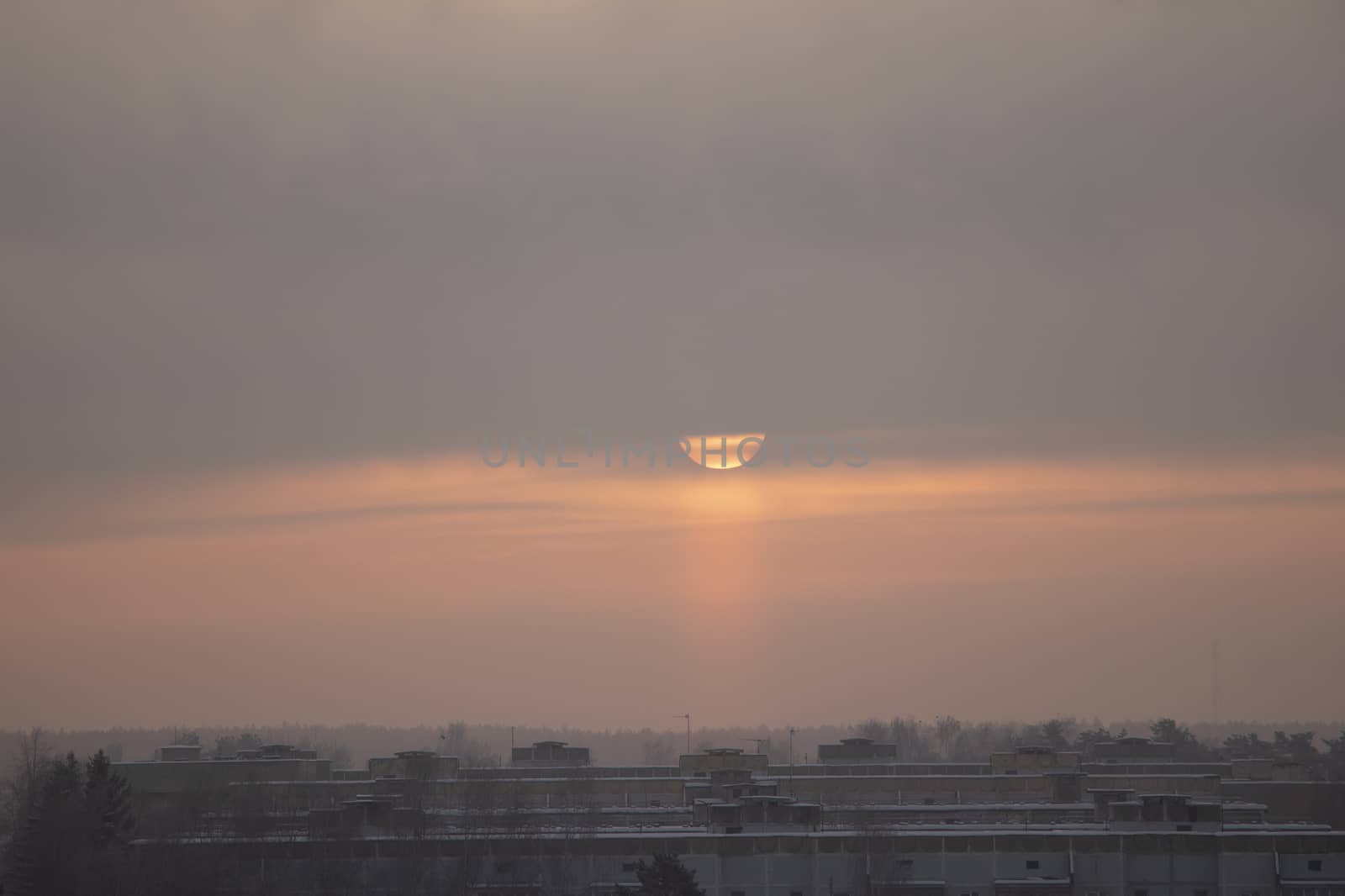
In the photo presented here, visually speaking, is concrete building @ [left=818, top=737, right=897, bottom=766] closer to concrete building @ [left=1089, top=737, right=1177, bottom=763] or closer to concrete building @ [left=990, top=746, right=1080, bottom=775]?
concrete building @ [left=990, top=746, right=1080, bottom=775]

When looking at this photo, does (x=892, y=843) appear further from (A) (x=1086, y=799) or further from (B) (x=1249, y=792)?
(B) (x=1249, y=792)

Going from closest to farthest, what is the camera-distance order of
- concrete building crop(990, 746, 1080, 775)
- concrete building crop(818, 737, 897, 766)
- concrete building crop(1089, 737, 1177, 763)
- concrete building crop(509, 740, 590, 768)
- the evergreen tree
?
the evergreen tree
concrete building crop(990, 746, 1080, 775)
concrete building crop(818, 737, 897, 766)
concrete building crop(1089, 737, 1177, 763)
concrete building crop(509, 740, 590, 768)

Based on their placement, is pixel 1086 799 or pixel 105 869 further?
pixel 1086 799

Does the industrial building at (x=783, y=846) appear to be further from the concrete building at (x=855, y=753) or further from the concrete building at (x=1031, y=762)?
the concrete building at (x=855, y=753)

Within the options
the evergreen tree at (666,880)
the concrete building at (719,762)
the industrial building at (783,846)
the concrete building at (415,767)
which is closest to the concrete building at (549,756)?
the concrete building at (415,767)

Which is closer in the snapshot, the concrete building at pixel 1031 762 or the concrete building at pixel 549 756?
the concrete building at pixel 1031 762

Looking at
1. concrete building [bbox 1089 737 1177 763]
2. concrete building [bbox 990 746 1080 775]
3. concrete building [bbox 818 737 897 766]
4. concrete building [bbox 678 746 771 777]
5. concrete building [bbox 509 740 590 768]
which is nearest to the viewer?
concrete building [bbox 990 746 1080 775]

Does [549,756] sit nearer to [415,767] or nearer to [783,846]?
[415,767]

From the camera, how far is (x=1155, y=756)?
320ft

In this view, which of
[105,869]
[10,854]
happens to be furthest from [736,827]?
[10,854]

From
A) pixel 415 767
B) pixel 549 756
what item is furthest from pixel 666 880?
pixel 549 756

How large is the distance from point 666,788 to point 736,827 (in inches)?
767

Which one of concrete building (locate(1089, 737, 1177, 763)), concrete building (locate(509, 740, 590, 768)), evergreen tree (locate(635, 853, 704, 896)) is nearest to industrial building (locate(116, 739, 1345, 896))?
evergreen tree (locate(635, 853, 704, 896))

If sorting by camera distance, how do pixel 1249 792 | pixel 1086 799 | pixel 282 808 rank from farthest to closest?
pixel 1249 792
pixel 1086 799
pixel 282 808
